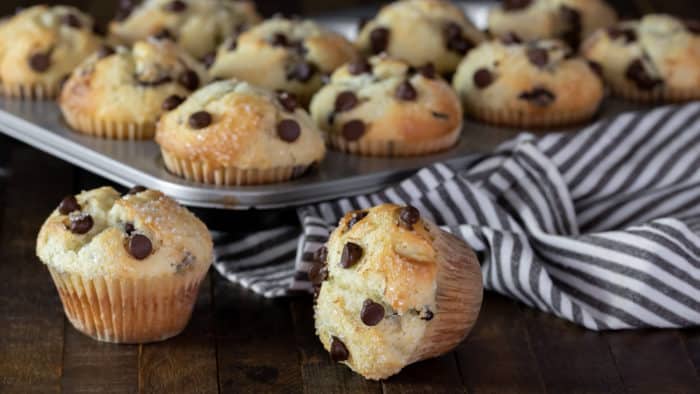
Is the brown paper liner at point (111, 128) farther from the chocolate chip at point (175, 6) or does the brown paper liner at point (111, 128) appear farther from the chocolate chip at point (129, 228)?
the chocolate chip at point (129, 228)

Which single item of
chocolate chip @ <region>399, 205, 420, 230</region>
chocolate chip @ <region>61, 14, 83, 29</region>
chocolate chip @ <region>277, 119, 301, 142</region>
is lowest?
chocolate chip @ <region>61, 14, 83, 29</region>

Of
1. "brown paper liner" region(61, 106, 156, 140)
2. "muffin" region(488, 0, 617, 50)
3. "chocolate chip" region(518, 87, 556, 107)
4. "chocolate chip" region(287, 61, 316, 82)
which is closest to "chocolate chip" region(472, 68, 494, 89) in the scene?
"chocolate chip" region(518, 87, 556, 107)

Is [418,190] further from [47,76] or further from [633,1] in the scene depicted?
[633,1]

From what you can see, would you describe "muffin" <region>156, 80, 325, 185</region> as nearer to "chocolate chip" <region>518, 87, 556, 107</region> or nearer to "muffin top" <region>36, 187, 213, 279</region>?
"muffin top" <region>36, 187, 213, 279</region>

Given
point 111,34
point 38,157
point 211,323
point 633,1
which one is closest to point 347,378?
point 211,323

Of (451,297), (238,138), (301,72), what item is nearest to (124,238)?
(238,138)

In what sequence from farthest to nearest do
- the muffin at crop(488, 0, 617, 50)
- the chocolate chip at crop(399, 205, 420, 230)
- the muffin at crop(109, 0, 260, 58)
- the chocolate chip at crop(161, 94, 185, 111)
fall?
the muffin at crop(488, 0, 617, 50) < the muffin at crop(109, 0, 260, 58) < the chocolate chip at crop(161, 94, 185, 111) < the chocolate chip at crop(399, 205, 420, 230)

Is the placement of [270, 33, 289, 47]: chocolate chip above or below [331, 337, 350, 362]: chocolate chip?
below
